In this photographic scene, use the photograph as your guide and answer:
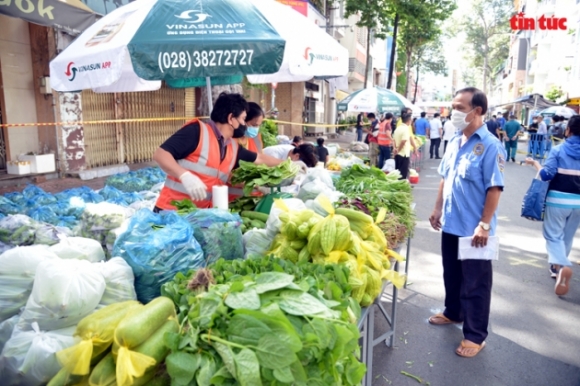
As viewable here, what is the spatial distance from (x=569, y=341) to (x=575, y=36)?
38.4 meters

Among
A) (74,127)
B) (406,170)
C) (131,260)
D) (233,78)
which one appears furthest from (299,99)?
(131,260)

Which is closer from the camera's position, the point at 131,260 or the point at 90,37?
the point at 131,260

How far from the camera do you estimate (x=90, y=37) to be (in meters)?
3.96

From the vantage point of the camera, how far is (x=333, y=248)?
8.41 ft

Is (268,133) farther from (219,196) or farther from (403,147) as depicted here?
(219,196)

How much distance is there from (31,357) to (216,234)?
114 centimetres

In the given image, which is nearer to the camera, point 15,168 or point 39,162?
point 15,168

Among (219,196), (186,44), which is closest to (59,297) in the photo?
(219,196)

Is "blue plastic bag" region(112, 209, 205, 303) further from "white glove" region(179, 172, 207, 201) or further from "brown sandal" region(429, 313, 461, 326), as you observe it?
"brown sandal" region(429, 313, 461, 326)

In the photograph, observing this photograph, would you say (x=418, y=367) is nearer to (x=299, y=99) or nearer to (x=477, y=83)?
(x=299, y=99)

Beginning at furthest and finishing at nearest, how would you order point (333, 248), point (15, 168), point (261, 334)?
point (15, 168) < point (333, 248) < point (261, 334)

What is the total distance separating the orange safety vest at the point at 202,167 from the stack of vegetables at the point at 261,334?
5.91ft

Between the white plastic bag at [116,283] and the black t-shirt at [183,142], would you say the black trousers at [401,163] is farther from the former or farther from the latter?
the white plastic bag at [116,283]

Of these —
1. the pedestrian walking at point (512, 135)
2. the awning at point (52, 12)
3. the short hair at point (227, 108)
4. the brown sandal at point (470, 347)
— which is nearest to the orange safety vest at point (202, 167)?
the short hair at point (227, 108)
